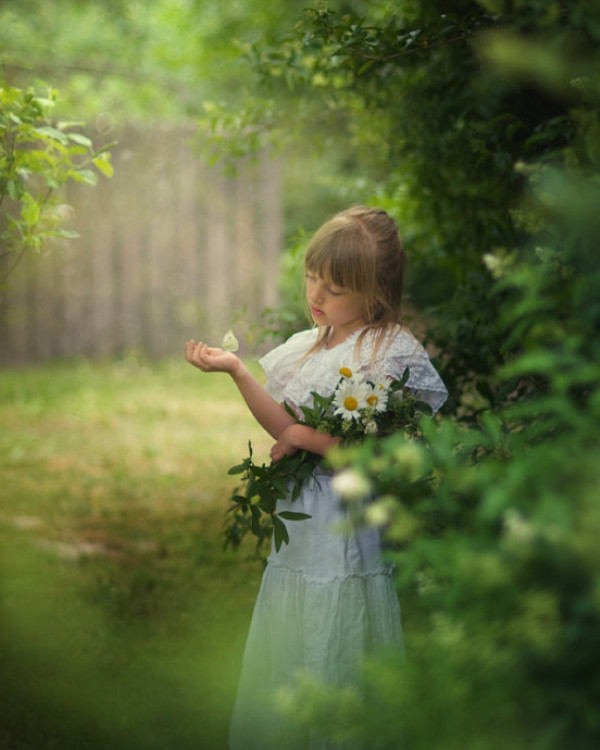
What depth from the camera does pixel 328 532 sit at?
2160mm

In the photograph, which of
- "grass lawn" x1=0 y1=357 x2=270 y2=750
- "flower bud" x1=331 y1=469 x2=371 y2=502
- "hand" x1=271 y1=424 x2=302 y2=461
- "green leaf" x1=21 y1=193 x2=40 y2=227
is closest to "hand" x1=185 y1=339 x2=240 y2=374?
"hand" x1=271 y1=424 x2=302 y2=461

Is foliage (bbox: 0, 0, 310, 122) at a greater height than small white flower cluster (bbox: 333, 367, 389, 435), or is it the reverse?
foliage (bbox: 0, 0, 310, 122)

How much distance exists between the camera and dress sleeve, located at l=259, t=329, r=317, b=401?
2.36 m

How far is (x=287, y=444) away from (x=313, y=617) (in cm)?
47

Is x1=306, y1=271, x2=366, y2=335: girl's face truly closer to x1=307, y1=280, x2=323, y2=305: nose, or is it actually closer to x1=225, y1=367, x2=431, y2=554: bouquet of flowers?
x1=307, y1=280, x2=323, y2=305: nose

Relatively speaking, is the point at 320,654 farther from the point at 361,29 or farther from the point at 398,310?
the point at 361,29

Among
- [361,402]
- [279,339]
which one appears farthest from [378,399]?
[279,339]

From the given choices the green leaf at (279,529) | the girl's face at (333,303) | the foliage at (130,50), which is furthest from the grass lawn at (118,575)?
the foliage at (130,50)

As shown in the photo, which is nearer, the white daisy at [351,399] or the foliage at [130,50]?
the white daisy at [351,399]

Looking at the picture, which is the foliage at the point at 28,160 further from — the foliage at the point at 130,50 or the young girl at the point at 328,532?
the foliage at the point at 130,50

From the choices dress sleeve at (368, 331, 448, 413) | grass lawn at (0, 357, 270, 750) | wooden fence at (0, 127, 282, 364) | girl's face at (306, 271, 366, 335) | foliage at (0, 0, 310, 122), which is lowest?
grass lawn at (0, 357, 270, 750)

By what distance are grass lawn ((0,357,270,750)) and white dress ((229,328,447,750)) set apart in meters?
0.38

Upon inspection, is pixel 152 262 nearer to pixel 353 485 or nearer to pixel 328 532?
pixel 328 532

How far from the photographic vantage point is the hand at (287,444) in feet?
6.72
